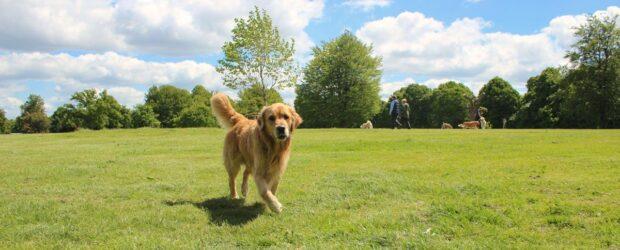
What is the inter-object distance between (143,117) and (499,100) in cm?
6698

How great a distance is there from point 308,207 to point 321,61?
2270 inches

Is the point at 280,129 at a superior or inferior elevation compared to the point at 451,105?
inferior

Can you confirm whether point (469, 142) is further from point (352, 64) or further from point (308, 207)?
point (352, 64)

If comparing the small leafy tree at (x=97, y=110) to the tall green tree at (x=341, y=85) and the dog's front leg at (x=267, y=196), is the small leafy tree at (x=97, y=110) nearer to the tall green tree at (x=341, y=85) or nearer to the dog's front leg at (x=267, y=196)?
the tall green tree at (x=341, y=85)

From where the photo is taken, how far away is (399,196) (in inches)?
299

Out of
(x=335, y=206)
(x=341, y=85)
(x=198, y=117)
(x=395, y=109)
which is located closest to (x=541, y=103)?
(x=341, y=85)

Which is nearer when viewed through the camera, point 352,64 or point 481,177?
point 481,177

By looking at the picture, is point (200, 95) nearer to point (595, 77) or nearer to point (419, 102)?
point (419, 102)

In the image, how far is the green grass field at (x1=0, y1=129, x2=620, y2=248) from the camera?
17.7 ft

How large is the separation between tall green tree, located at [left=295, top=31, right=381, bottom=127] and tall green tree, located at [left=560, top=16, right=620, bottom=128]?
2342 centimetres

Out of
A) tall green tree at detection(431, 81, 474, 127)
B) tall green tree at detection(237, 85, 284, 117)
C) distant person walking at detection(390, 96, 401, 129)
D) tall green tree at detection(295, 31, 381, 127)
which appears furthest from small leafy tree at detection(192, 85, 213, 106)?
distant person walking at detection(390, 96, 401, 129)

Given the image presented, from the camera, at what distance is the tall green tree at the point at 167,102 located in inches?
4008

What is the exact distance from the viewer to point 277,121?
7.01 meters

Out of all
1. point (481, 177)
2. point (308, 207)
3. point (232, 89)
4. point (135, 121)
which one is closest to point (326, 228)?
point (308, 207)
